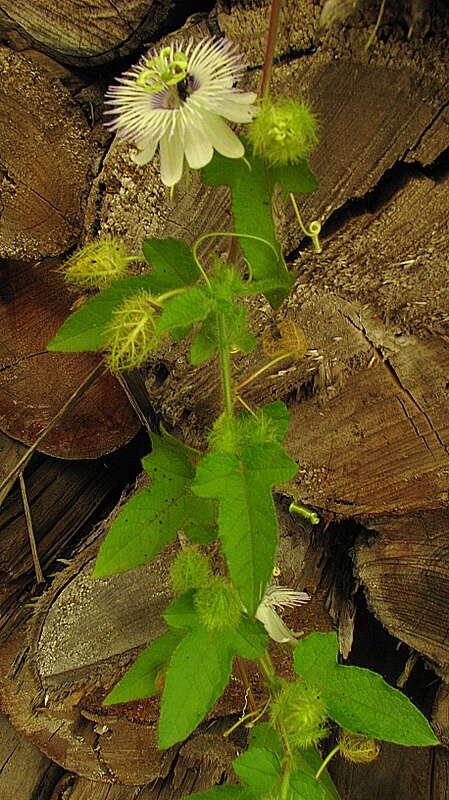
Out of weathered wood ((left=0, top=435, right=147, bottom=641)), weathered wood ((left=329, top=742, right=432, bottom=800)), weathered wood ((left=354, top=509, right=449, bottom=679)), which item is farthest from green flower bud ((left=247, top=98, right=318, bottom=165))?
weathered wood ((left=329, top=742, right=432, bottom=800))

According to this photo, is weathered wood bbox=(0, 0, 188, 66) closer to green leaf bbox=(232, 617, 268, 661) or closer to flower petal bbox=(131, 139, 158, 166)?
flower petal bbox=(131, 139, 158, 166)

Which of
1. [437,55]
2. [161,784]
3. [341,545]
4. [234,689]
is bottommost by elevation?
[161,784]

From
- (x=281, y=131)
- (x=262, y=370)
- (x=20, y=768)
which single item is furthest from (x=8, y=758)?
(x=281, y=131)

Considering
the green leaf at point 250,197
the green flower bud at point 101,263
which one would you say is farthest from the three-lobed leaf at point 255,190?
the green flower bud at point 101,263

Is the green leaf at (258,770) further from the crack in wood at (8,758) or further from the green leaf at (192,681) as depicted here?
the crack in wood at (8,758)

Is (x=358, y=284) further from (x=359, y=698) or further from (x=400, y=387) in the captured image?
(x=359, y=698)

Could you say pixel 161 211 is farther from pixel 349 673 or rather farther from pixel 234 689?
pixel 234 689

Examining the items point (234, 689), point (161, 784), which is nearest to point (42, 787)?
point (161, 784)
